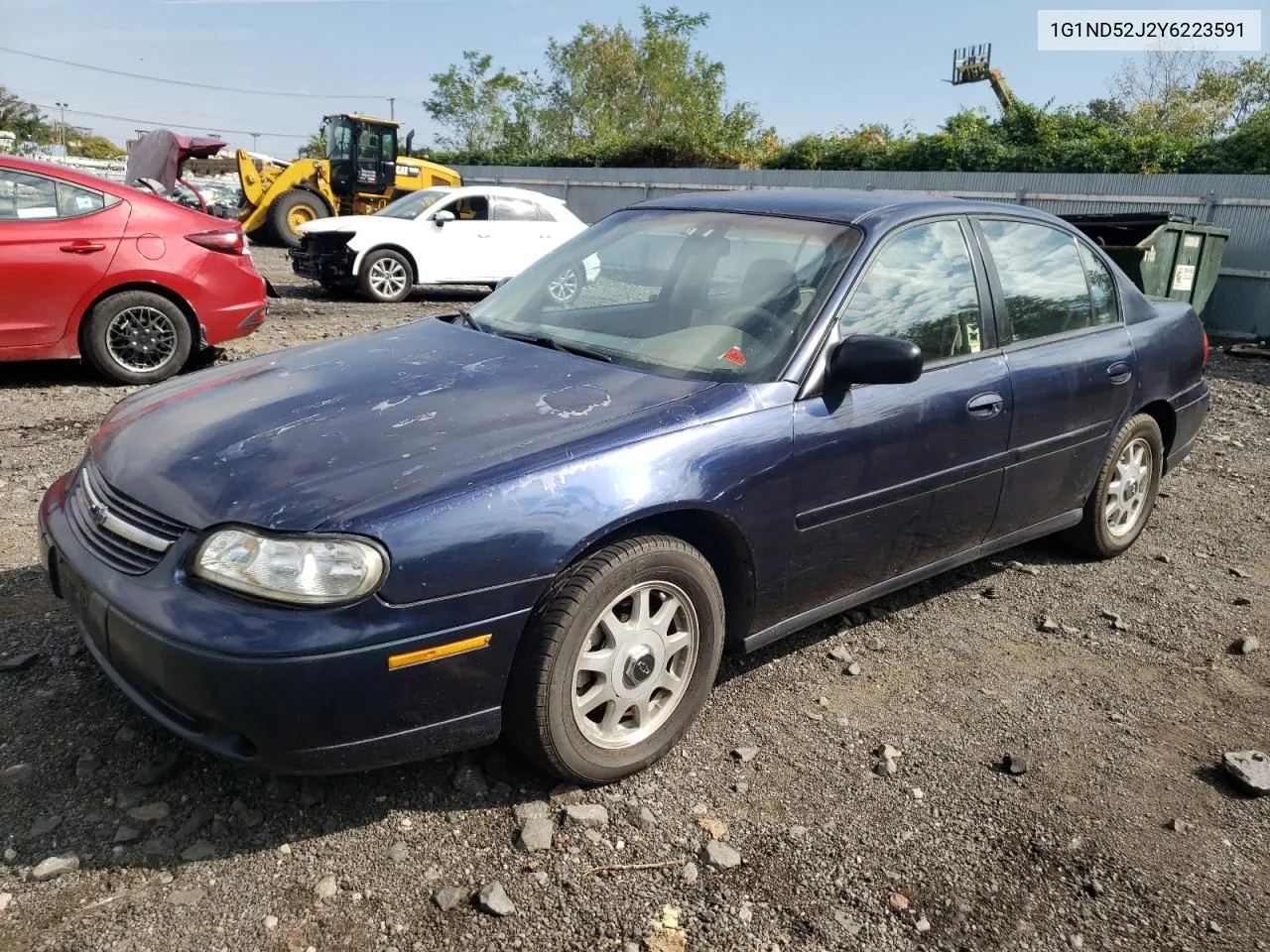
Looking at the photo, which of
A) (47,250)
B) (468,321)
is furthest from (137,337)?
(468,321)

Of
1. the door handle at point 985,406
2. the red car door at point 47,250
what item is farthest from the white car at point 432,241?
the door handle at point 985,406

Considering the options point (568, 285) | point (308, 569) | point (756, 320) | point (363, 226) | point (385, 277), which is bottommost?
point (308, 569)

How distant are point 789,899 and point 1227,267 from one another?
1370 cm

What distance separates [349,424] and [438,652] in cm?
75

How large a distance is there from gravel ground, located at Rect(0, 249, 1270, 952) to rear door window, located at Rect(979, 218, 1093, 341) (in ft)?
4.26

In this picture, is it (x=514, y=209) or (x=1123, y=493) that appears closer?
(x=1123, y=493)

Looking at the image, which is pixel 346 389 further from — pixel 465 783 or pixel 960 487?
pixel 960 487

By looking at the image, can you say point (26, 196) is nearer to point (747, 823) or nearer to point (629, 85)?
point (747, 823)

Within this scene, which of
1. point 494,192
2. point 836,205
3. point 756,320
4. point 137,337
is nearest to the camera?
point 756,320

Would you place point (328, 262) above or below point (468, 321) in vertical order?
above

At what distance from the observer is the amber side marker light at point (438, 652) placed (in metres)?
2.34

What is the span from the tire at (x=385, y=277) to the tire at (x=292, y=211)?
7.55 metres

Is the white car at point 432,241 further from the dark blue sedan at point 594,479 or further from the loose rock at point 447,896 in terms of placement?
the loose rock at point 447,896

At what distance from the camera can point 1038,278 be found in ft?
13.5
